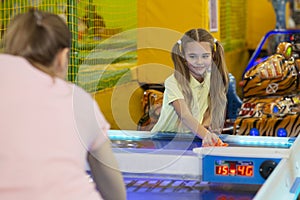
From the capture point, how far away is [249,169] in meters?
2.67

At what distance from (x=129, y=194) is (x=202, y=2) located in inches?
122

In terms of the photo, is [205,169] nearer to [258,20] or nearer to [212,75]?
[212,75]

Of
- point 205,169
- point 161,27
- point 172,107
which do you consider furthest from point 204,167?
point 161,27

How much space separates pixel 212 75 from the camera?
3.71m

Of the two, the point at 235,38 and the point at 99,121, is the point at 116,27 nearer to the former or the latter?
the point at 235,38

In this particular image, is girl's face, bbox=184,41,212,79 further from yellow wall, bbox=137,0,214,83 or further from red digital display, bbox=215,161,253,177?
yellow wall, bbox=137,0,214,83

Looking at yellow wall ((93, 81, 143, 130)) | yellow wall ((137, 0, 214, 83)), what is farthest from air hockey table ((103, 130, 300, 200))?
yellow wall ((137, 0, 214, 83))

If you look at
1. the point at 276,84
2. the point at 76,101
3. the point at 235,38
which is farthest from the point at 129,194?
the point at 235,38

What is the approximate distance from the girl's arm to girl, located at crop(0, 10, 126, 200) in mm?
1439

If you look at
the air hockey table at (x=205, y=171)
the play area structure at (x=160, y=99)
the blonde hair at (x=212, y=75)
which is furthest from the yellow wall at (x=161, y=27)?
the air hockey table at (x=205, y=171)

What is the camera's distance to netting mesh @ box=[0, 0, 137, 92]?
426 centimetres

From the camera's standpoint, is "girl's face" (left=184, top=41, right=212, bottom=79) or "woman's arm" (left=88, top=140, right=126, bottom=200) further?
"girl's face" (left=184, top=41, right=212, bottom=79)

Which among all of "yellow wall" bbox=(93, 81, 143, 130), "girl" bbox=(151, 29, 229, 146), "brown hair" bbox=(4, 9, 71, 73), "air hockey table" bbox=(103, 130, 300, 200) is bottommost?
"yellow wall" bbox=(93, 81, 143, 130)

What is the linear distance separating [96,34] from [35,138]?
3.56 metres
